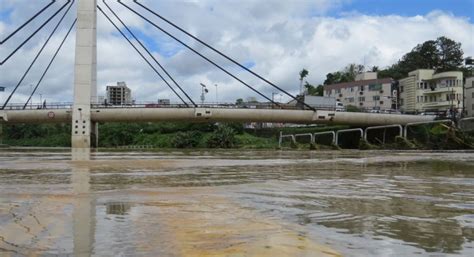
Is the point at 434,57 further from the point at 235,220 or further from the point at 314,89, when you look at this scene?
the point at 235,220

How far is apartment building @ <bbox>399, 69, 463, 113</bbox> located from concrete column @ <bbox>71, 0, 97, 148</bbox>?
60.1m

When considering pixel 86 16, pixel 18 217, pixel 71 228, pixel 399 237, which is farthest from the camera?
pixel 86 16

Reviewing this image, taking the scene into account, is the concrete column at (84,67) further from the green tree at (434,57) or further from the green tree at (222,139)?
the green tree at (434,57)

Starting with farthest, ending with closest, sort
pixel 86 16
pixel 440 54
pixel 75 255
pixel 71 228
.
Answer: pixel 440 54 → pixel 86 16 → pixel 71 228 → pixel 75 255

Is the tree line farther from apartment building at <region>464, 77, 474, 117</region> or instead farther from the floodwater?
the floodwater

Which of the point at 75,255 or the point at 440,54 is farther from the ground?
the point at 440,54

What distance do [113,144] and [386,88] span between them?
59060mm

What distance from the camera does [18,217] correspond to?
6559mm

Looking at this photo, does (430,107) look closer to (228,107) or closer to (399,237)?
(228,107)

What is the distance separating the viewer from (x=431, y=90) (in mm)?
103812

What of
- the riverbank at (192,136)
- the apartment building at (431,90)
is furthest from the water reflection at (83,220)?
the apartment building at (431,90)

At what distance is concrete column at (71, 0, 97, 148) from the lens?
2415 inches

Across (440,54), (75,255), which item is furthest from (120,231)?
(440,54)

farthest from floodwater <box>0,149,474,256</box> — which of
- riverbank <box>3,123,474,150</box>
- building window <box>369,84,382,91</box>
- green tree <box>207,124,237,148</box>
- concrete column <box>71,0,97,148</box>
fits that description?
building window <box>369,84,382,91</box>
